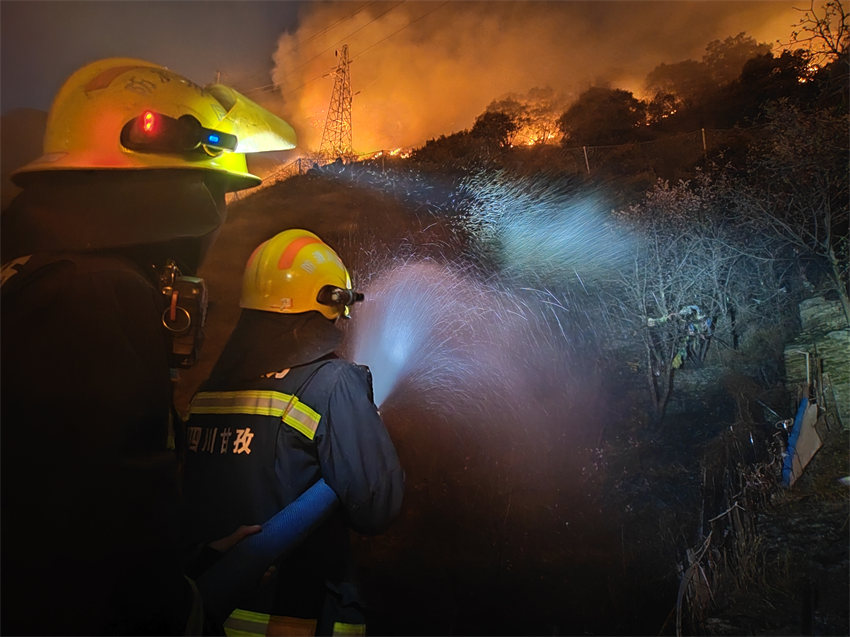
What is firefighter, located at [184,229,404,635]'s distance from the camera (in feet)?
5.86

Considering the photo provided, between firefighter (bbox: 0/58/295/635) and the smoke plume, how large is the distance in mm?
1990

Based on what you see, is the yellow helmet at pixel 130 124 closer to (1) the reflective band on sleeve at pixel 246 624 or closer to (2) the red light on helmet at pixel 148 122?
(2) the red light on helmet at pixel 148 122

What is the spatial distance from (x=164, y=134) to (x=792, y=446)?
8.67 ft

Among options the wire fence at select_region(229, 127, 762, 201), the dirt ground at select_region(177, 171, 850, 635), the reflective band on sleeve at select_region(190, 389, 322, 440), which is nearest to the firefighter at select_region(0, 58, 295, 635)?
the reflective band on sleeve at select_region(190, 389, 322, 440)

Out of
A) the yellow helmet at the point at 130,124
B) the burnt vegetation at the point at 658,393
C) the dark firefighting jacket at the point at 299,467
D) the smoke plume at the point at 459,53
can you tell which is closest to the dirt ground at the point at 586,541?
the burnt vegetation at the point at 658,393

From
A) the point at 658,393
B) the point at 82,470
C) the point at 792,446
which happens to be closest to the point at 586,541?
the point at 658,393

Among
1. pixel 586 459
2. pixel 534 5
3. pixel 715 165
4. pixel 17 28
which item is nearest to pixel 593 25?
pixel 534 5

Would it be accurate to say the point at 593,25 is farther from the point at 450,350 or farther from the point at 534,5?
the point at 450,350

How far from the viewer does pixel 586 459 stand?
8.52ft

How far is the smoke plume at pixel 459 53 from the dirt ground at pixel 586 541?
1761mm

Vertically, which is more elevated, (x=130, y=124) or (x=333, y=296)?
(x=130, y=124)

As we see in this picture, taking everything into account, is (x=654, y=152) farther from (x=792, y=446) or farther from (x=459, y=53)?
(x=792, y=446)

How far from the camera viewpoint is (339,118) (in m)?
3.23

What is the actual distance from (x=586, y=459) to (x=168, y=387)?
2041 millimetres
